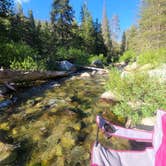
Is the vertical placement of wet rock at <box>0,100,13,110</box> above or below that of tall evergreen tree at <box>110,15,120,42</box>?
below

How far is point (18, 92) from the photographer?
347 inches

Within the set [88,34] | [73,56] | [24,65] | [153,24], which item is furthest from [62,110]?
[88,34]

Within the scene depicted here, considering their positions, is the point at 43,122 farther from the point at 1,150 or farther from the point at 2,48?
the point at 2,48

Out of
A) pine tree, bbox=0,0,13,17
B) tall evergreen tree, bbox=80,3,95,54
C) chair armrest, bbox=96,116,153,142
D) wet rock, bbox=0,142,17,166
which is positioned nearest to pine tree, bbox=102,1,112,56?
tall evergreen tree, bbox=80,3,95,54

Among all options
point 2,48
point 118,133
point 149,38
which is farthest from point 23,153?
point 149,38

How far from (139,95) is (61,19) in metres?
23.8

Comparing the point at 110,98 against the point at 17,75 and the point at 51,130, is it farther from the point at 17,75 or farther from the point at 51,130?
the point at 17,75

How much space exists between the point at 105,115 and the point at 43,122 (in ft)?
5.99

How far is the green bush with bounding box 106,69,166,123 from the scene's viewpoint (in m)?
4.32

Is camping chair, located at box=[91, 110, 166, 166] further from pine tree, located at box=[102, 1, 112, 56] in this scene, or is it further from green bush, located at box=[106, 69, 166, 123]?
pine tree, located at box=[102, 1, 112, 56]

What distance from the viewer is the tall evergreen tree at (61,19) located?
2605cm

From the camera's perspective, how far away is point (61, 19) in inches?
1030

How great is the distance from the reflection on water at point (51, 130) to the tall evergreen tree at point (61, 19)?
20.2m

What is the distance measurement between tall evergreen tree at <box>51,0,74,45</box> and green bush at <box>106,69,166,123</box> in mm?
22131
